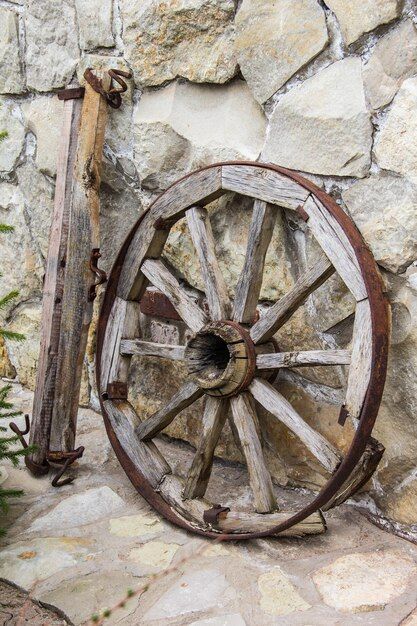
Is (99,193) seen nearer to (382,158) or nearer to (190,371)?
(190,371)

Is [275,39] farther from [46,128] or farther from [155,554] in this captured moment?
[155,554]

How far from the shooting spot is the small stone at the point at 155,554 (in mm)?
1991

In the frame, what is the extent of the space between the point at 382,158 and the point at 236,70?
2.06 ft

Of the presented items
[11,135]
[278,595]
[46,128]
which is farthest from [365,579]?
[11,135]

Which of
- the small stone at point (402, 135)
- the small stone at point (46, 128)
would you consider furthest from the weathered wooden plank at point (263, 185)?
the small stone at point (46, 128)

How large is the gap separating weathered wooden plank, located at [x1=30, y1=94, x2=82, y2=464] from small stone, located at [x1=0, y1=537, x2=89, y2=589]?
48 centimetres

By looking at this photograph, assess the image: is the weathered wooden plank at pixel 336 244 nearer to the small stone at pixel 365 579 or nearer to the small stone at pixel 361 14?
the small stone at pixel 361 14

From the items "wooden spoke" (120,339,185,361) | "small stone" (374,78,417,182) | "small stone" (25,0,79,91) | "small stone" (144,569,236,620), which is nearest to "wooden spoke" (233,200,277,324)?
"wooden spoke" (120,339,185,361)

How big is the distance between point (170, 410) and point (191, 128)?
3.04 ft

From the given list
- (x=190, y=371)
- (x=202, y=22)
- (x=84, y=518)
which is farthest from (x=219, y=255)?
(x=84, y=518)

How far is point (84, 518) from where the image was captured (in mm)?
2256

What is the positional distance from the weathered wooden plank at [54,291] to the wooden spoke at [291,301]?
763 millimetres

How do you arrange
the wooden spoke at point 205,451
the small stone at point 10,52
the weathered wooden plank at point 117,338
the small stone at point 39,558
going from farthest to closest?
the small stone at point 10,52 < the weathered wooden plank at point 117,338 < the wooden spoke at point 205,451 < the small stone at point 39,558

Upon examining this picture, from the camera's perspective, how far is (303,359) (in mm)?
2010
